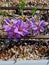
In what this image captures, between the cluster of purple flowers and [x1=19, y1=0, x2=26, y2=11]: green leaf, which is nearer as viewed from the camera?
the cluster of purple flowers

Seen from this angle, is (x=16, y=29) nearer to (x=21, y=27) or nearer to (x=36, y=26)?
(x=21, y=27)

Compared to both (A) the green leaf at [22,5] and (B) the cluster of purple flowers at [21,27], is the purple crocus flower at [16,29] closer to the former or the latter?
(B) the cluster of purple flowers at [21,27]

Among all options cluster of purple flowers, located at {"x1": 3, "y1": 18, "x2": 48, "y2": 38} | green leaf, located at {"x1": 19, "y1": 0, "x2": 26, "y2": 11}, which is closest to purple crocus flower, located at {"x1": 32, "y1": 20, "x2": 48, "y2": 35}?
cluster of purple flowers, located at {"x1": 3, "y1": 18, "x2": 48, "y2": 38}

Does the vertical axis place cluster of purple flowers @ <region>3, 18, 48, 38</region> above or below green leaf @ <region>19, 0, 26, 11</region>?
below

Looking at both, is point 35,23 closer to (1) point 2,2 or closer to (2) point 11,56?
(2) point 11,56

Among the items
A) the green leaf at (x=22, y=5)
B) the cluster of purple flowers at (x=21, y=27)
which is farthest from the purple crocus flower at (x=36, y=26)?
the green leaf at (x=22, y=5)

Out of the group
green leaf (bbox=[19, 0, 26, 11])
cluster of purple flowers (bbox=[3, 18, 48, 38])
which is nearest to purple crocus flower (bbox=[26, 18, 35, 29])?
cluster of purple flowers (bbox=[3, 18, 48, 38])

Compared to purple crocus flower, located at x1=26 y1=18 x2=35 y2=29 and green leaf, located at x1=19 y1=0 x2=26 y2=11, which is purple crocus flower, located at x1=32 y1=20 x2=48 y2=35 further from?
green leaf, located at x1=19 y1=0 x2=26 y2=11

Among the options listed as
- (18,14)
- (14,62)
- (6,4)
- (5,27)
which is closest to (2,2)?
(6,4)
